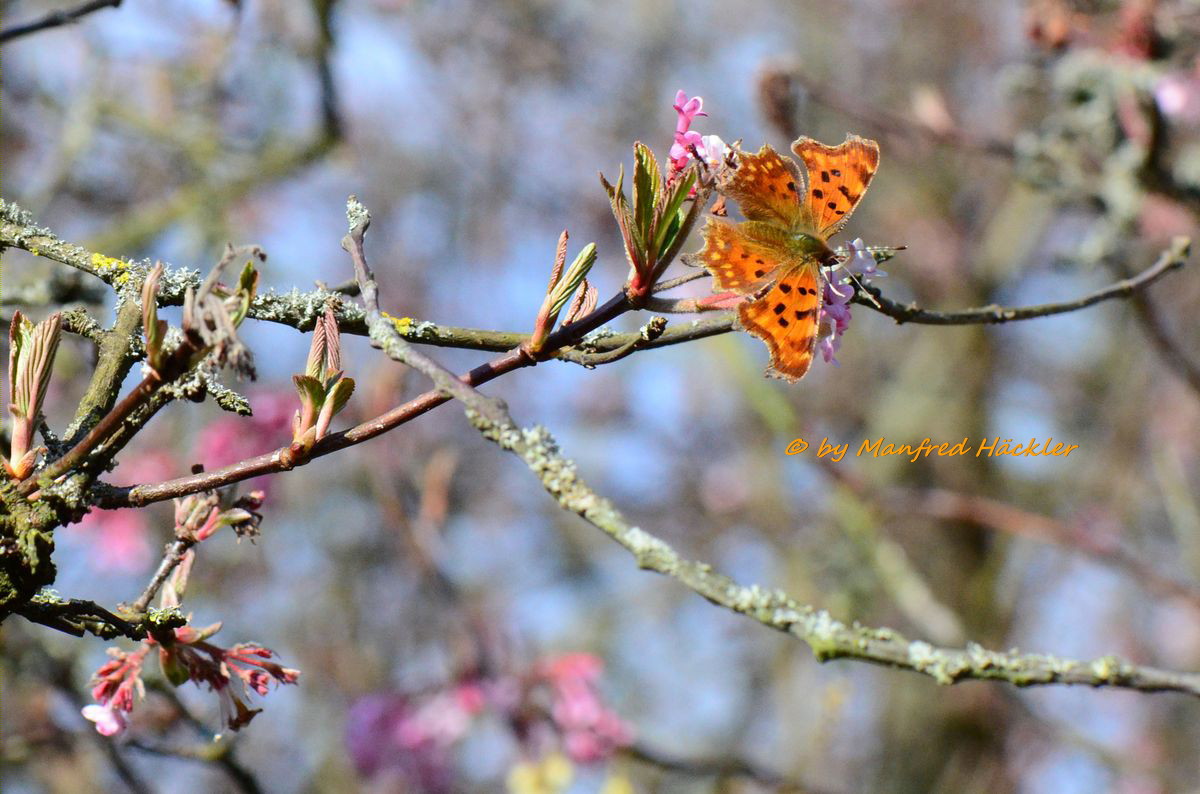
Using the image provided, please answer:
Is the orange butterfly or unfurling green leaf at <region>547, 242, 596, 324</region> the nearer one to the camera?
unfurling green leaf at <region>547, 242, 596, 324</region>

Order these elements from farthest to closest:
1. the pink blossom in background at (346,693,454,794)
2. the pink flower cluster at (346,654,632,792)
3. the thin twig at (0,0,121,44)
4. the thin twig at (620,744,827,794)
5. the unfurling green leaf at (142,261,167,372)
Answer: the pink blossom in background at (346,693,454,794) < the pink flower cluster at (346,654,632,792) < the thin twig at (620,744,827,794) < the thin twig at (0,0,121,44) < the unfurling green leaf at (142,261,167,372)

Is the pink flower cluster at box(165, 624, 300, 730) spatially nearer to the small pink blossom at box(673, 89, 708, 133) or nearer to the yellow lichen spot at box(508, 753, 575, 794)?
the small pink blossom at box(673, 89, 708, 133)

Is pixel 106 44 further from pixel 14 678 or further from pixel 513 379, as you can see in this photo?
pixel 513 379

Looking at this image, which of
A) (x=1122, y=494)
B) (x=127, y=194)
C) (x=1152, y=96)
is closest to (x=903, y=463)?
(x=1122, y=494)

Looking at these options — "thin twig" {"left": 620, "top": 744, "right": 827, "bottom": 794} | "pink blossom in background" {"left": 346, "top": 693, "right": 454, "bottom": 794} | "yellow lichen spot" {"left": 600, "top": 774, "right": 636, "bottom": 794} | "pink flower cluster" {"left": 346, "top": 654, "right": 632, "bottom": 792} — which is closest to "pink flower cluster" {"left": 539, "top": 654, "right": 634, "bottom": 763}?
"pink flower cluster" {"left": 346, "top": 654, "right": 632, "bottom": 792}

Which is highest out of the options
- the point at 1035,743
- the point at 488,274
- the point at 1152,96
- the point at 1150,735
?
the point at 488,274

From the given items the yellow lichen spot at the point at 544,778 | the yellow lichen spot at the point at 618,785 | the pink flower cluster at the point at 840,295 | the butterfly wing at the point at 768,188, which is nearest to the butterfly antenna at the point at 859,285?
the pink flower cluster at the point at 840,295

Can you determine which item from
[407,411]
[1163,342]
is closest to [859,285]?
[407,411]
